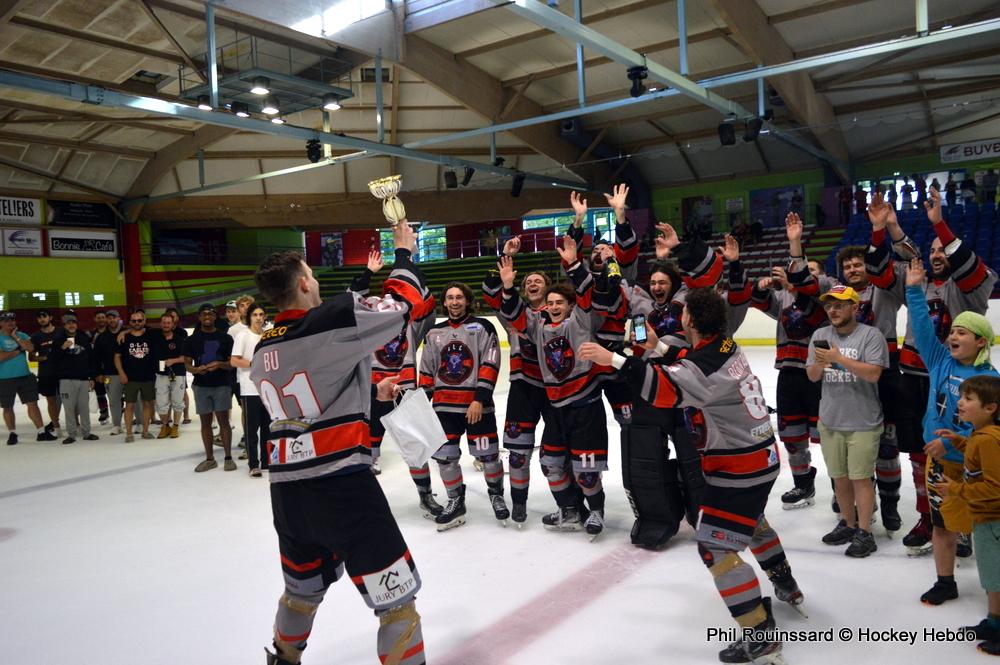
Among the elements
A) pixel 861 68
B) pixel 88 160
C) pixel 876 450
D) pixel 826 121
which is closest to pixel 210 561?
pixel 876 450

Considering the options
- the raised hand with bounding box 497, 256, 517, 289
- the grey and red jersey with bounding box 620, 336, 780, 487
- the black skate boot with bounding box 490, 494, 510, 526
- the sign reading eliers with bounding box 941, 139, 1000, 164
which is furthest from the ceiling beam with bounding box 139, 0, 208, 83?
the sign reading eliers with bounding box 941, 139, 1000, 164

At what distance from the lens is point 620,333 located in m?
4.67

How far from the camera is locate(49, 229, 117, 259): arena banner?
818 inches

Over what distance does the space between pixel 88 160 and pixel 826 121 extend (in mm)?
18528

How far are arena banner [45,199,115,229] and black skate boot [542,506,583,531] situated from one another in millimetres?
20823

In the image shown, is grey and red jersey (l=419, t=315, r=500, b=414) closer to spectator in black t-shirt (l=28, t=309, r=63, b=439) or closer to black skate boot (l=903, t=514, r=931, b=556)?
black skate boot (l=903, t=514, r=931, b=556)

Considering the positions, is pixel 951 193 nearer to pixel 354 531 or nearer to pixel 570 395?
pixel 570 395

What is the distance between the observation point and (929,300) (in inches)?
167

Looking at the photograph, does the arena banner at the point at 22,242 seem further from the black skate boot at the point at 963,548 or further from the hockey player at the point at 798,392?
the black skate boot at the point at 963,548

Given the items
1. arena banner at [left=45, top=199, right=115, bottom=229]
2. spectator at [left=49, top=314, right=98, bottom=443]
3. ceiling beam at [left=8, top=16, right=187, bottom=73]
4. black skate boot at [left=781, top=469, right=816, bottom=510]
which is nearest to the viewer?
black skate boot at [left=781, top=469, right=816, bottom=510]

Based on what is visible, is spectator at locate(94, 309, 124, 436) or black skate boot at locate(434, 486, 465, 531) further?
spectator at locate(94, 309, 124, 436)

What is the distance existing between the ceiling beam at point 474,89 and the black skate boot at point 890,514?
36.8 feet

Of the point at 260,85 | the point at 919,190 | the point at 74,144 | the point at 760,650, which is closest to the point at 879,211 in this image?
the point at 760,650

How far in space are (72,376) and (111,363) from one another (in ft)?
1.54
